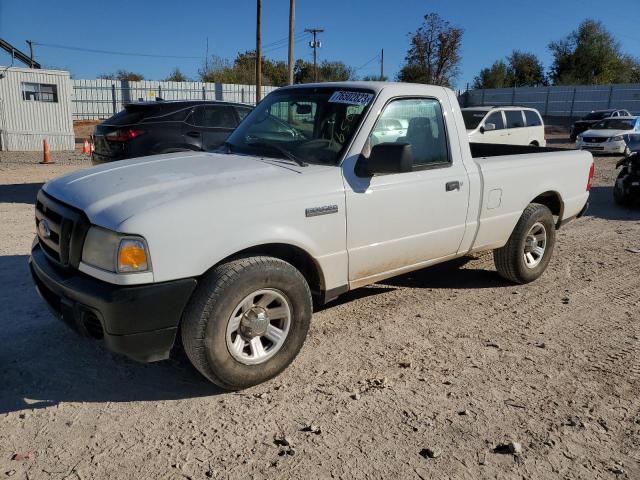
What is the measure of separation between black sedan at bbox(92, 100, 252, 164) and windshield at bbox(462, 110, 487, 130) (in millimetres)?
6811

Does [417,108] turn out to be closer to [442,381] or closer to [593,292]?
[442,381]

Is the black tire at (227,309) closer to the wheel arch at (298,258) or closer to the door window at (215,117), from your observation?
the wheel arch at (298,258)

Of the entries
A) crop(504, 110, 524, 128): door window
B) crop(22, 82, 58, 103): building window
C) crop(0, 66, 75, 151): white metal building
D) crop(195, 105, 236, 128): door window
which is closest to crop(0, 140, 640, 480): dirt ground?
crop(195, 105, 236, 128): door window

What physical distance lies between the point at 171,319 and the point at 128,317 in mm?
242

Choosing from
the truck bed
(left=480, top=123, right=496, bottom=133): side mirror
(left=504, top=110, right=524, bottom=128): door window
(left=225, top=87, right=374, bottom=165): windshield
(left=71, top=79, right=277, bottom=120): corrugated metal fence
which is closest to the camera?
(left=225, top=87, right=374, bottom=165): windshield

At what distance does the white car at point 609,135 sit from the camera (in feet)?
63.6

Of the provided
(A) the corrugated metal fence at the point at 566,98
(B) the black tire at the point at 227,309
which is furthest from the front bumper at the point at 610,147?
(A) the corrugated metal fence at the point at 566,98

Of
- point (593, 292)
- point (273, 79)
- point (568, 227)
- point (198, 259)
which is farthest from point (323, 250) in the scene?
→ point (273, 79)

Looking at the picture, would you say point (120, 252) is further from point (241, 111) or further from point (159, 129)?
point (241, 111)

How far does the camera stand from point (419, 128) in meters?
4.41

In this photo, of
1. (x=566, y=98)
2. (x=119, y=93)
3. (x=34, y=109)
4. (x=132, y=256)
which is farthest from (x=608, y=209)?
(x=566, y=98)

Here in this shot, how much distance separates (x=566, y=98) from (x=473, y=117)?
3303 cm

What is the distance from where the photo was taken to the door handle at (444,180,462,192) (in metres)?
4.42

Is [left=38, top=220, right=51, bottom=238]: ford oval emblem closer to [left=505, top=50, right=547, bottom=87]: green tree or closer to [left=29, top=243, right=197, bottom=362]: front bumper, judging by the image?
[left=29, top=243, right=197, bottom=362]: front bumper
